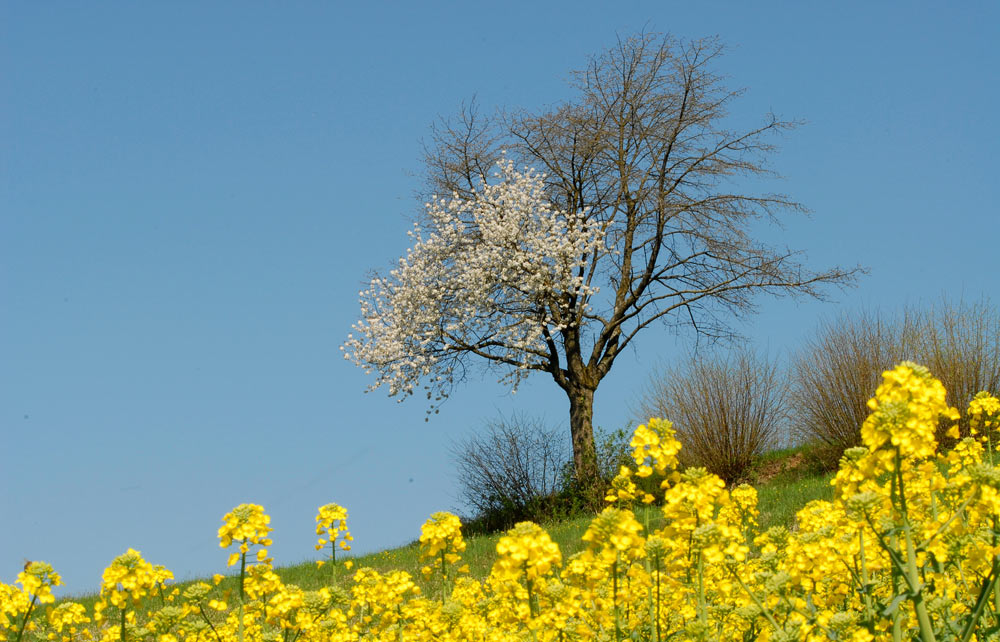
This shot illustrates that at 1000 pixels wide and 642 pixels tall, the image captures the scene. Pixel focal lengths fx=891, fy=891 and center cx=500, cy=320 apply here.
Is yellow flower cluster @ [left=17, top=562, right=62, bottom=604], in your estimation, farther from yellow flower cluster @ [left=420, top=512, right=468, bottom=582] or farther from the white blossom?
the white blossom

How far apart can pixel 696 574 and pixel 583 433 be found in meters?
13.8

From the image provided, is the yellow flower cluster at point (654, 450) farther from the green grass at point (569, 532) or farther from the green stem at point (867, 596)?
the green grass at point (569, 532)

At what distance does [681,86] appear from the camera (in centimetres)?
1862

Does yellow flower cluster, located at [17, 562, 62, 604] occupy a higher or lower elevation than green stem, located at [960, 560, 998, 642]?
higher

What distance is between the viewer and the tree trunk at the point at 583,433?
57.2 feet

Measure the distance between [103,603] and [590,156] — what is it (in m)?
15.7

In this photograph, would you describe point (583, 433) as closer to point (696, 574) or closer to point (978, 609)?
point (696, 574)

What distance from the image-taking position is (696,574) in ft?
13.4

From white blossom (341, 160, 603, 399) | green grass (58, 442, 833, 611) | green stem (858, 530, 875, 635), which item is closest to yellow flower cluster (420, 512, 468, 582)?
green stem (858, 530, 875, 635)

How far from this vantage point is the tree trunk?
687 inches

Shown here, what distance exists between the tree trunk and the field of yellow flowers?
12357 millimetres

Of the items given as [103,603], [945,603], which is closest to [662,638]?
[945,603]

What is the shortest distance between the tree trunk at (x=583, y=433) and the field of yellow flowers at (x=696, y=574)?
1236 centimetres

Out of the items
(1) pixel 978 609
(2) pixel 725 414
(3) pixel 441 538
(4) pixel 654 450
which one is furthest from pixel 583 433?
(1) pixel 978 609
